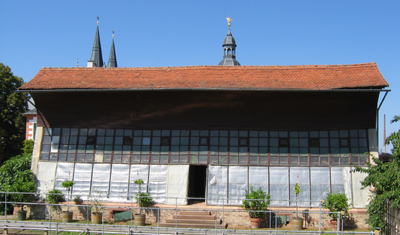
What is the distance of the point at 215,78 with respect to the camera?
20203 mm

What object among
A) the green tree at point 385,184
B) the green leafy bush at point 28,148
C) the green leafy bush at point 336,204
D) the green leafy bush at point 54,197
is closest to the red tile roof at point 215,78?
the green tree at point 385,184

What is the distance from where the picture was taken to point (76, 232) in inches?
672

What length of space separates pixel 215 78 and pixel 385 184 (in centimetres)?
909

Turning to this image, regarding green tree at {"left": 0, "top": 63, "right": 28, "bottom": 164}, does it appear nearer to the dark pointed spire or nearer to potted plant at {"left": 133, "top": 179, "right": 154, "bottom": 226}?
potted plant at {"left": 133, "top": 179, "right": 154, "bottom": 226}

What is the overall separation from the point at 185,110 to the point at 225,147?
2.59m

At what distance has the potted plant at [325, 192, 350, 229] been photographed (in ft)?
57.5

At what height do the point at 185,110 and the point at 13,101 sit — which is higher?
the point at 13,101

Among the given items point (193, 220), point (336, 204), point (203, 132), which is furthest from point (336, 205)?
point (203, 132)

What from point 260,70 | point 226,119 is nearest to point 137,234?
point 226,119

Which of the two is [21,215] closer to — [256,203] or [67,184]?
[67,184]

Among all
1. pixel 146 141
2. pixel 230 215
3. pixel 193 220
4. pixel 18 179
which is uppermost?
pixel 146 141

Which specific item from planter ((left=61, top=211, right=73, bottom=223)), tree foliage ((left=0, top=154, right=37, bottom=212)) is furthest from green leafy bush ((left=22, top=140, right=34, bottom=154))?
planter ((left=61, top=211, right=73, bottom=223))

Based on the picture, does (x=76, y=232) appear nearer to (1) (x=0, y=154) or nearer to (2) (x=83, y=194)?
(2) (x=83, y=194)

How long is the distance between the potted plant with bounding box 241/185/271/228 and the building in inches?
46.4
